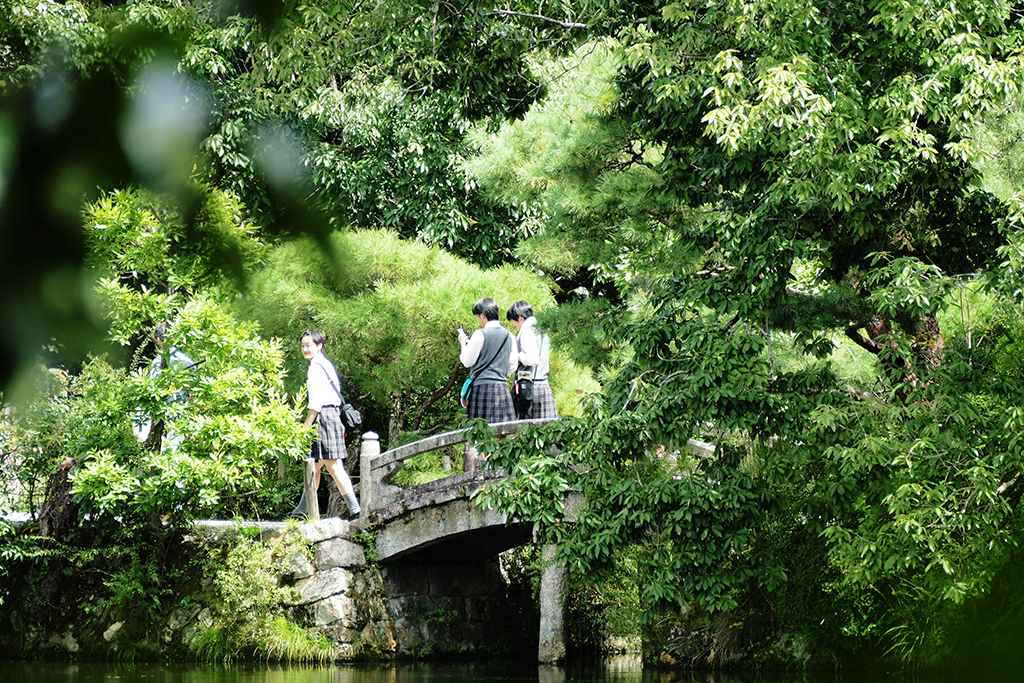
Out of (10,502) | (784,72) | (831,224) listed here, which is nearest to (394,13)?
(784,72)

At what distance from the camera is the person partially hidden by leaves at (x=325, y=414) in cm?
919

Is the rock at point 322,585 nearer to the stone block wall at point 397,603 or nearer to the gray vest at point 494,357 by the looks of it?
the stone block wall at point 397,603

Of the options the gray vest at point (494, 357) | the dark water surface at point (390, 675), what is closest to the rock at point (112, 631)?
the dark water surface at point (390, 675)

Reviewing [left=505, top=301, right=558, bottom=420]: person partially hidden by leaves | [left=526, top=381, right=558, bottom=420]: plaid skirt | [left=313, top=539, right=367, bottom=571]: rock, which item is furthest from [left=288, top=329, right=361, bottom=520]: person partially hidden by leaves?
[left=526, top=381, right=558, bottom=420]: plaid skirt

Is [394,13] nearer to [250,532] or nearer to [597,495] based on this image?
[597,495]

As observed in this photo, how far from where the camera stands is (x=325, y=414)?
9688 millimetres

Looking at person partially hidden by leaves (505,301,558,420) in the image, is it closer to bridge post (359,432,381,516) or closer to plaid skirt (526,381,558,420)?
plaid skirt (526,381,558,420)

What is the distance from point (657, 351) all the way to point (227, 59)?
5.86 m

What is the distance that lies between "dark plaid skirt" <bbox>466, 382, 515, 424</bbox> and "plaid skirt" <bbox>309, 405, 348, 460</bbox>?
1.28m

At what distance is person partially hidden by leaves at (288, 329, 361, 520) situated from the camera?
9188 mm

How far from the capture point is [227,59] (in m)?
0.99

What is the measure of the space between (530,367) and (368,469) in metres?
2.23

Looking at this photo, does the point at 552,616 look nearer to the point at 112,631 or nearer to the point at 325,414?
the point at 325,414


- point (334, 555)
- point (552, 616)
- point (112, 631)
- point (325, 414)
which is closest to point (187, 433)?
point (325, 414)
